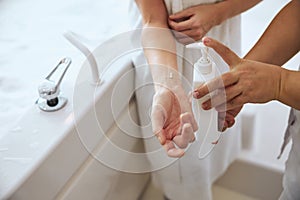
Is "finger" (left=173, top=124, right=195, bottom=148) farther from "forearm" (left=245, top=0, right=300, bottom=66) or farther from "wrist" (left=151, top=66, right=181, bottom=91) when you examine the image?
"forearm" (left=245, top=0, right=300, bottom=66)

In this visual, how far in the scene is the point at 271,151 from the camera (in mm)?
1235

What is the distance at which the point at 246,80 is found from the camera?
0.61 metres

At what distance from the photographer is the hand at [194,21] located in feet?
2.61

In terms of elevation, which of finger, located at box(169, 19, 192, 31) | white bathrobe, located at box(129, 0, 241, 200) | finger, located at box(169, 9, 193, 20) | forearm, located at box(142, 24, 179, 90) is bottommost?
white bathrobe, located at box(129, 0, 241, 200)

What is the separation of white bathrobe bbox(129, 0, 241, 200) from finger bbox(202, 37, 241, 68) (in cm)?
12

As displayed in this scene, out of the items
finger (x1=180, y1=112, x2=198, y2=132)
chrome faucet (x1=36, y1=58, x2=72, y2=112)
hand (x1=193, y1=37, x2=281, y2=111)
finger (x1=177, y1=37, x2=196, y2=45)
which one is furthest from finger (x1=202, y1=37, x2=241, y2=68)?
chrome faucet (x1=36, y1=58, x2=72, y2=112)

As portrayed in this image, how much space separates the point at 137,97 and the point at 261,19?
0.64m

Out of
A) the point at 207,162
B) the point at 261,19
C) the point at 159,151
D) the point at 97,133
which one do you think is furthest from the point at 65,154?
the point at 261,19

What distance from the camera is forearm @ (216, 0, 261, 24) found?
815mm

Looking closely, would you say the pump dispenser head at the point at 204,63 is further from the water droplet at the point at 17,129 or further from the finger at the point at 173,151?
the water droplet at the point at 17,129

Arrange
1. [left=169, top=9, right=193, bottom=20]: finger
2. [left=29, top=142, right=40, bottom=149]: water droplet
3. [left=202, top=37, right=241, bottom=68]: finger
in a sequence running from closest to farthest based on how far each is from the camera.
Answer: [left=202, top=37, right=241, bottom=68]: finger < [left=29, top=142, right=40, bottom=149]: water droplet < [left=169, top=9, right=193, bottom=20]: finger

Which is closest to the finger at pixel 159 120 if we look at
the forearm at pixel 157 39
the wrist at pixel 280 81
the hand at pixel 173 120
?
the hand at pixel 173 120

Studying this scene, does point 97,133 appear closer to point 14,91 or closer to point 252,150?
point 14,91

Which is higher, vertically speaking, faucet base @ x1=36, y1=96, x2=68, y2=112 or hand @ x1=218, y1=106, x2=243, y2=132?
faucet base @ x1=36, y1=96, x2=68, y2=112
